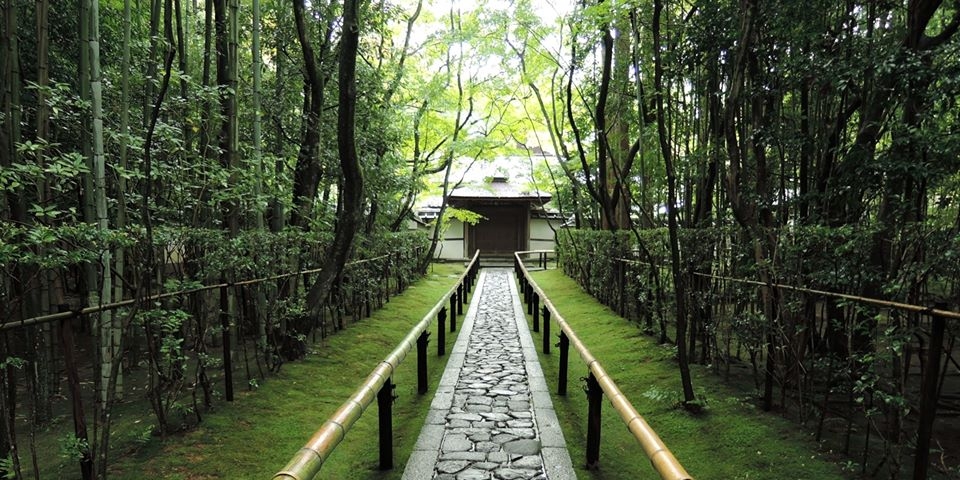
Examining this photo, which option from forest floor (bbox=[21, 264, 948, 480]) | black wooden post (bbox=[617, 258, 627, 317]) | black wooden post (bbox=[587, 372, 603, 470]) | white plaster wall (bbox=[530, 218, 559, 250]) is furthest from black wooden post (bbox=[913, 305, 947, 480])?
white plaster wall (bbox=[530, 218, 559, 250])

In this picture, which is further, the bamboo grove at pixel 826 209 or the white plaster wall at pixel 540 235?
the white plaster wall at pixel 540 235

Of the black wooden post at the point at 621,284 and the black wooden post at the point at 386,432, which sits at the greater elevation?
the black wooden post at the point at 621,284

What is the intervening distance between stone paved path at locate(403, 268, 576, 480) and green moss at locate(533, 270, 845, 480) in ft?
0.79

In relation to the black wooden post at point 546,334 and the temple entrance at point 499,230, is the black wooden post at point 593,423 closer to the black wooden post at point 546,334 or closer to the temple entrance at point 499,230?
the black wooden post at point 546,334

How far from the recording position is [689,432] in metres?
4.29

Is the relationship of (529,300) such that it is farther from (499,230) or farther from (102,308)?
(499,230)

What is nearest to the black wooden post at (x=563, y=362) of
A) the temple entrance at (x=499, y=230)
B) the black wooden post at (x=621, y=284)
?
the black wooden post at (x=621, y=284)

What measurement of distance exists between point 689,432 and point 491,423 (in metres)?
1.71

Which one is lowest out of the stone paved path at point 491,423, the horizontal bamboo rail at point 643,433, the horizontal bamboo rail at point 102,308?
the stone paved path at point 491,423

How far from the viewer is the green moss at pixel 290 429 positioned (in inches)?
141

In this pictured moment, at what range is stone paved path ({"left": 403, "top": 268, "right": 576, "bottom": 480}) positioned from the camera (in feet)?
11.8

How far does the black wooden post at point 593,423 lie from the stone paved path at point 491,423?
0.60ft

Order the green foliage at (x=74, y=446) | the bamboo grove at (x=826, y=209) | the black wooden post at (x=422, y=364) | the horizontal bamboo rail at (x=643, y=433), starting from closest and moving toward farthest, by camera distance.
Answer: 1. the horizontal bamboo rail at (x=643, y=433)
2. the green foliage at (x=74, y=446)
3. the bamboo grove at (x=826, y=209)
4. the black wooden post at (x=422, y=364)

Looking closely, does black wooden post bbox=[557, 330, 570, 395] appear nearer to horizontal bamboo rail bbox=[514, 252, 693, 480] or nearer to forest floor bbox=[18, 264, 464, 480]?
horizontal bamboo rail bbox=[514, 252, 693, 480]
